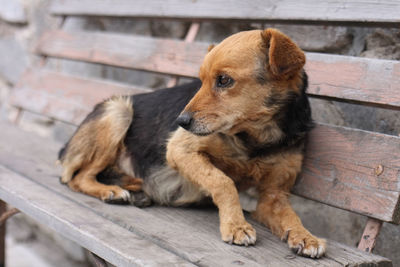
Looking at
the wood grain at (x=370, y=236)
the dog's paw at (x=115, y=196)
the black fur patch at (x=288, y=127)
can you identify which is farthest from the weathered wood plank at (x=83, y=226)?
the wood grain at (x=370, y=236)

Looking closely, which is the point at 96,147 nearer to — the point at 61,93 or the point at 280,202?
the point at 280,202

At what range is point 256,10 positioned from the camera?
3.01 metres

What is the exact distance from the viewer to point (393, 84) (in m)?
2.35

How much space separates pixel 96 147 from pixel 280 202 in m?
1.11

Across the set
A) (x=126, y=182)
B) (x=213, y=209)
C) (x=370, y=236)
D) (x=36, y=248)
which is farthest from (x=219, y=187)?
(x=36, y=248)

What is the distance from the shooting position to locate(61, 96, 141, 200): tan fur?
2842 mm

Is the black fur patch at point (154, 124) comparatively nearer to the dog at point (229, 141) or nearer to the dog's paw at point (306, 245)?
the dog at point (229, 141)

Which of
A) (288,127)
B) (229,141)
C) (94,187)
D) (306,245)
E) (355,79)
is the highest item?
(355,79)

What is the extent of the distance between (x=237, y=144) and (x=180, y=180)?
47 centimetres

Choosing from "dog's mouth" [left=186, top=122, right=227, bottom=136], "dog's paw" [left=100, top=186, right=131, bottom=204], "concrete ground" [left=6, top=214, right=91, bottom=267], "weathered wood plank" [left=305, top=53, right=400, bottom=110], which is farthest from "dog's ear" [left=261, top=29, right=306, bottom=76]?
"concrete ground" [left=6, top=214, right=91, bottom=267]

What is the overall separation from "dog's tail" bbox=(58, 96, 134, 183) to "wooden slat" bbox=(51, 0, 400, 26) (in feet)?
2.96

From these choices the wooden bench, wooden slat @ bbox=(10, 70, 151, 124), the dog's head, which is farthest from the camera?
wooden slat @ bbox=(10, 70, 151, 124)

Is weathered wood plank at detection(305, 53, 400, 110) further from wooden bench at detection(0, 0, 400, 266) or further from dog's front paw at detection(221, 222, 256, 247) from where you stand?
dog's front paw at detection(221, 222, 256, 247)

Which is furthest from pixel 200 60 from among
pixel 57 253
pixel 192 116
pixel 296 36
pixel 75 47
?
pixel 57 253
